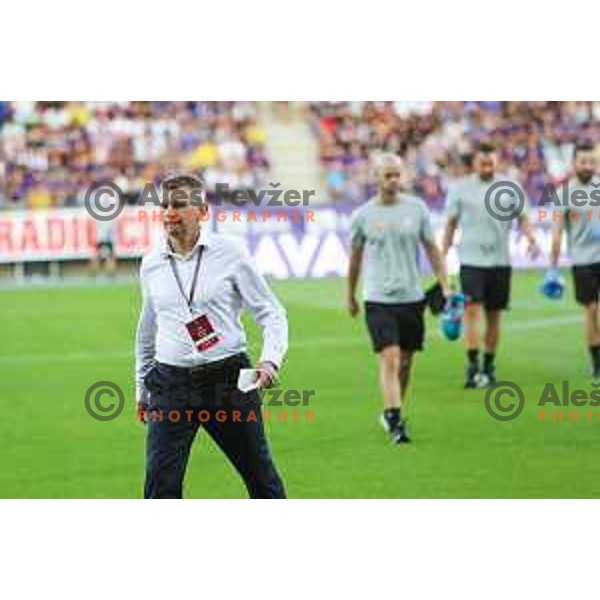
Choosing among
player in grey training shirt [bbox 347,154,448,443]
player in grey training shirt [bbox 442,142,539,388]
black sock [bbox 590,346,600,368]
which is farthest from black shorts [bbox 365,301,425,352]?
black sock [bbox 590,346,600,368]

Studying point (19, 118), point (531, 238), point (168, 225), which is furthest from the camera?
point (19, 118)

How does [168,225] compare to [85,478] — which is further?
[85,478]

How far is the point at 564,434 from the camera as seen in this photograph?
405 inches

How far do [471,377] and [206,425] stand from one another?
17.8 ft

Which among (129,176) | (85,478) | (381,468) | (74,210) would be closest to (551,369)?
(381,468)

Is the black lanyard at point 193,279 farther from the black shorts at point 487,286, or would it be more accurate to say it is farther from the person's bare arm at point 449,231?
the black shorts at point 487,286

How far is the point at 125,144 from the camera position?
60.2 feet

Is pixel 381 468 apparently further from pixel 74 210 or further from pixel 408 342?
pixel 74 210

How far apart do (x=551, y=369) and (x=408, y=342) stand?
3134 millimetres

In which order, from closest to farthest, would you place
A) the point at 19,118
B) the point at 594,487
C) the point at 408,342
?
the point at 594,487
the point at 408,342
the point at 19,118

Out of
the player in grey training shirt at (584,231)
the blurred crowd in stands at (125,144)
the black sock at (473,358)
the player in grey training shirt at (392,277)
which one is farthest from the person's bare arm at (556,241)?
the blurred crowd in stands at (125,144)

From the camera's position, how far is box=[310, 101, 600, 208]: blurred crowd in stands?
16734mm

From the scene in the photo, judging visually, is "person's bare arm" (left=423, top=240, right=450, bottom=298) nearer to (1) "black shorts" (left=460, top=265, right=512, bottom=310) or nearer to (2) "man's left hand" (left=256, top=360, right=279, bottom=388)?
(1) "black shorts" (left=460, top=265, right=512, bottom=310)

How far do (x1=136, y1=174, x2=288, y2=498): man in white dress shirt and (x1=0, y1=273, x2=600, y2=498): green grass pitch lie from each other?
179 centimetres
